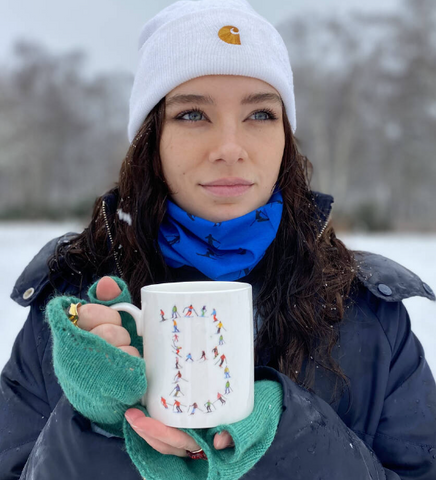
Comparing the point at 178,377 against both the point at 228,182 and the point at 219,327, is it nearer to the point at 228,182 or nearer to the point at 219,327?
the point at 219,327

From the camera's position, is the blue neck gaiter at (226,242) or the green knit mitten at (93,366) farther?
the blue neck gaiter at (226,242)

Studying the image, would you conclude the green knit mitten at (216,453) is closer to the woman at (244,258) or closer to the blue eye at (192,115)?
the woman at (244,258)

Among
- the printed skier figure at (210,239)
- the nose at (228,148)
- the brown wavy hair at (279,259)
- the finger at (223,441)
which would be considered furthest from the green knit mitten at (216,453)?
the nose at (228,148)

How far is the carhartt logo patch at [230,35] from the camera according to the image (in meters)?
1.25

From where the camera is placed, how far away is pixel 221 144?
46.0 inches

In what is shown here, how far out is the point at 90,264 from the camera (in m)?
1.36

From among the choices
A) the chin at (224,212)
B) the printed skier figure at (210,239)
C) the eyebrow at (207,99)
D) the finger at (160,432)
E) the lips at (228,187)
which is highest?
the eyebrow at (207,99)

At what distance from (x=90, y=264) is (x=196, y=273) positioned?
0.33m

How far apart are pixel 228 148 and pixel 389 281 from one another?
0.61 meters

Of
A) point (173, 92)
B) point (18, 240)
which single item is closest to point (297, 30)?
point (18, 240)

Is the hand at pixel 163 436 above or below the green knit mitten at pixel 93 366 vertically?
below

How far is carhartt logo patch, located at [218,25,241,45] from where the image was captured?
4.11 feet

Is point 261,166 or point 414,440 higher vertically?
point 261,166

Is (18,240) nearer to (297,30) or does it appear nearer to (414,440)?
(414,440)
